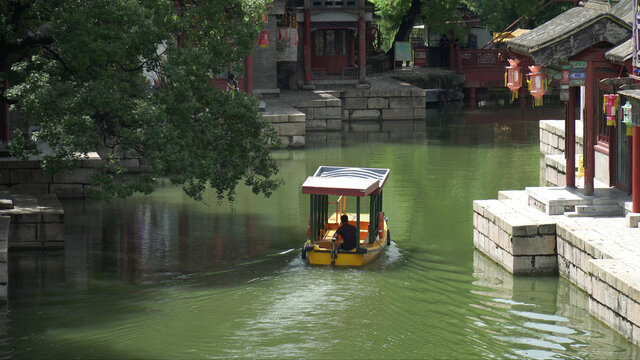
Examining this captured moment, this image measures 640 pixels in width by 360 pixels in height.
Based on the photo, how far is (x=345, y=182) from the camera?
20.8 m

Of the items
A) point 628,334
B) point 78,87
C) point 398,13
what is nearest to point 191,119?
point 78,87

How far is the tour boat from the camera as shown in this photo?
66.4ft

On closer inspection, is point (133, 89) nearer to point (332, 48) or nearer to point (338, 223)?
point (338, 223)

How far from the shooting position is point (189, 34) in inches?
915

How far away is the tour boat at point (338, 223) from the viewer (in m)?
20.2

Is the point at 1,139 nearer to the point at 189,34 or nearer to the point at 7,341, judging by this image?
the point at 189,34

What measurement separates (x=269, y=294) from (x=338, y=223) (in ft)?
13.5

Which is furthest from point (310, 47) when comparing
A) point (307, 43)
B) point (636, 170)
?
point (636, 170)

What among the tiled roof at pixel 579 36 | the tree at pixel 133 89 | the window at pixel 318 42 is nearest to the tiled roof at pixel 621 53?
the tiled roof at pixel 579 36

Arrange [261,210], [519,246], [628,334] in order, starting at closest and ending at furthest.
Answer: [628,334], [519,246], [261,210]

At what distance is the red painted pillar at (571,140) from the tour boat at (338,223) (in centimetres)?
381

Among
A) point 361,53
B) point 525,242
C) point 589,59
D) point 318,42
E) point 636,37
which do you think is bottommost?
point 525,242

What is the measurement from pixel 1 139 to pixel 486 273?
1471 centimetres

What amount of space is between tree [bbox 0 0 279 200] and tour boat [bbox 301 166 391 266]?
1728 mm
